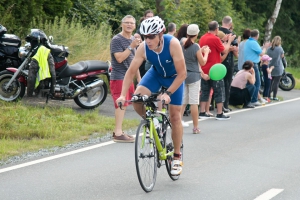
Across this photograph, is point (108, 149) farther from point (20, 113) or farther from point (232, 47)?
point (232, 47)

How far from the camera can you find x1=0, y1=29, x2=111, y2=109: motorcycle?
14820 millimetres

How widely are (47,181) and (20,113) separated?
4.84m

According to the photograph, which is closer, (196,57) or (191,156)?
(191,156)

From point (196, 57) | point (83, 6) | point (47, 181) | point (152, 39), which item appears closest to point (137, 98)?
point (152, 39)

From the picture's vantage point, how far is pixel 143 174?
8328mm

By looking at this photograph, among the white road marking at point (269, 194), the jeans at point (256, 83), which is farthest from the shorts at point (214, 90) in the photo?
the white road marking at point (269, 194)

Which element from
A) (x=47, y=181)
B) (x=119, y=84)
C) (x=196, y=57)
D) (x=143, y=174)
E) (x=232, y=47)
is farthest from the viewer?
(x=232, y=47)

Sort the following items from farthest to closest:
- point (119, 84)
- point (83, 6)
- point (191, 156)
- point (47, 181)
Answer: point (83, 6)
point (119, 84)
point (191, 156)
point (47, 181)

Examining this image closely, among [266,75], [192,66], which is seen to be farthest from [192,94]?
[266,75]

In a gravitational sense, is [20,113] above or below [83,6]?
below

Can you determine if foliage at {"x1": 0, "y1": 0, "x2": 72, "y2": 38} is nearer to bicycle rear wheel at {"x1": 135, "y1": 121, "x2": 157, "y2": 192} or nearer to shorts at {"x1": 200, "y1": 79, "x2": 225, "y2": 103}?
shorts at {"x1": 200, "y1": 79, "x2": 225, "y2": 103}

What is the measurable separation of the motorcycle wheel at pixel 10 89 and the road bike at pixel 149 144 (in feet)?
21.5

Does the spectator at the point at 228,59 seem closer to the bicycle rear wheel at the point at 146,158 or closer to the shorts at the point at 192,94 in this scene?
the shorts at the point at 192,94

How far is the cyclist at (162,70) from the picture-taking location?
8375mm
